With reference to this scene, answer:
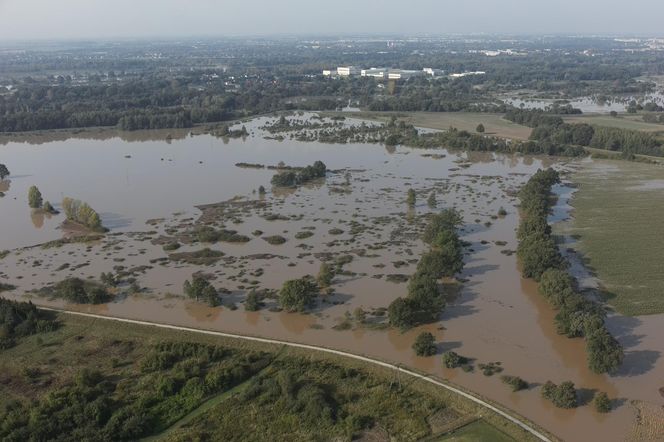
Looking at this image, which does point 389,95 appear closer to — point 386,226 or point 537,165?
point 537,165

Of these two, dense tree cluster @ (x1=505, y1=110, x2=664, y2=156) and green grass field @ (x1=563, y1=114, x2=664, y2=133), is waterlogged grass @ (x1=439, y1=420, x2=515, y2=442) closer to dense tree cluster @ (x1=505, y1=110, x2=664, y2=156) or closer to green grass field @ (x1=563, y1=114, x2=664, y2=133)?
dense tree cluster @ (x1=505, y1=110, x2=664, y2=156)

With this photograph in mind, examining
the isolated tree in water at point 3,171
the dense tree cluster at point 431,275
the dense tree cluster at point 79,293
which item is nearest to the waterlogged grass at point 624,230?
the dense tree cluster at point 431,275

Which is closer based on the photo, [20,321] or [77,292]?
[20,321]

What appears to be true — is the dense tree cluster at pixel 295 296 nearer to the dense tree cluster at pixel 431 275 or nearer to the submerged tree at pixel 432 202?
the dense tree cluster at pixel 431 275

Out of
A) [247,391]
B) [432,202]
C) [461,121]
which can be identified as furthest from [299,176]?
[461,121]

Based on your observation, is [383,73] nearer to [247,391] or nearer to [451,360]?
[451,360]

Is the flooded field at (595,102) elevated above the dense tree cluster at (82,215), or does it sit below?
above
